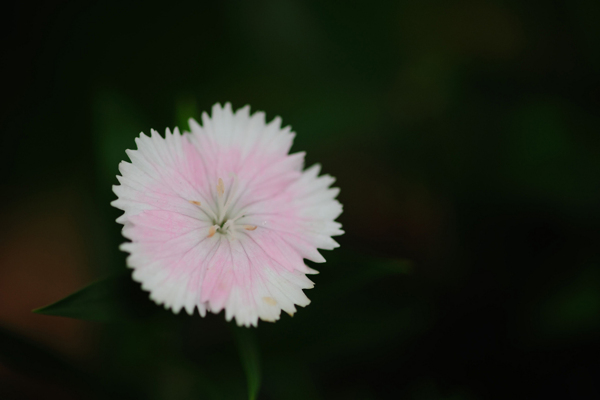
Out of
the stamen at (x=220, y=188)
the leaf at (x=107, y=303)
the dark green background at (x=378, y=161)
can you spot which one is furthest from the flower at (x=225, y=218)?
the dark green background at (x=378, y=161)

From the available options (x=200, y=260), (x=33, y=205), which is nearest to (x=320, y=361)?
(x=200, y=260)

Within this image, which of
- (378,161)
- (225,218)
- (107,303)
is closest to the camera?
(107,303)

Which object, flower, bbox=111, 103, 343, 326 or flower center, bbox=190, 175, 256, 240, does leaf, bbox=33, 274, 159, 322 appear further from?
flower center, bbox=190, 175, 256, 240

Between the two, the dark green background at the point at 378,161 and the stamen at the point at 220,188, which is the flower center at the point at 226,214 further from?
the dark green background at the point at 378,161

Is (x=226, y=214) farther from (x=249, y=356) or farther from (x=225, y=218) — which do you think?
(x=249, y=356)

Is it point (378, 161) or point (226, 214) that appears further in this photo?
point (378, 161)

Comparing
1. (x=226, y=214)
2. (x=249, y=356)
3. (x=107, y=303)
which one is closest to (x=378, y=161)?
(x=226, y=214)

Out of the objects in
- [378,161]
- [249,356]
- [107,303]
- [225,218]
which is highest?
[378,161]
